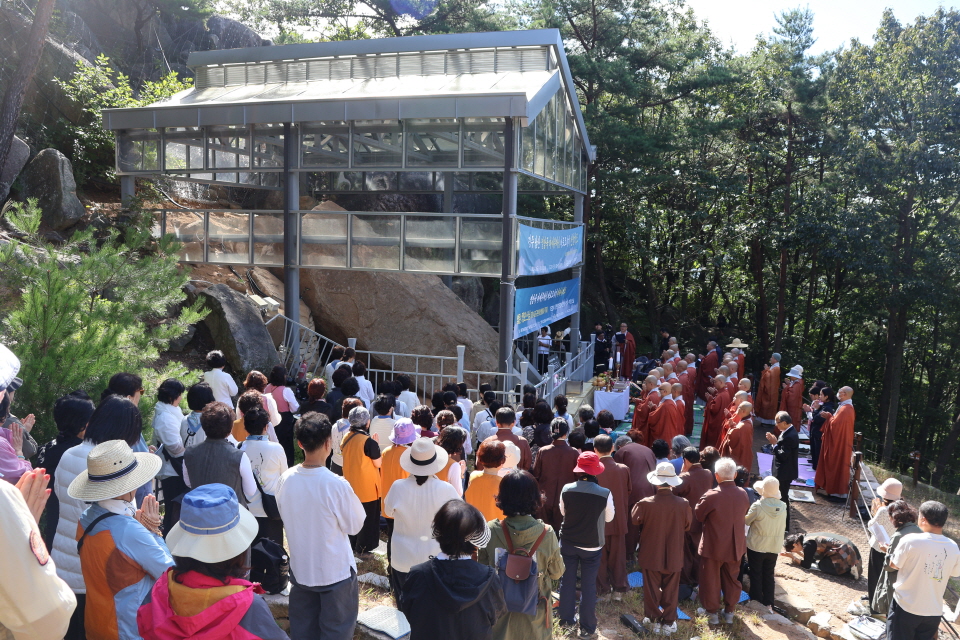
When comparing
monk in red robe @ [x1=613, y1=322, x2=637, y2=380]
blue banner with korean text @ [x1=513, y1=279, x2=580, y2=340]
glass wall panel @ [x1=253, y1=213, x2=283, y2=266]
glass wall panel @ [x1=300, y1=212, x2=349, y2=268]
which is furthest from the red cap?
monk in red robe @ [x1=613, y1=322, x2=637, y2=380]

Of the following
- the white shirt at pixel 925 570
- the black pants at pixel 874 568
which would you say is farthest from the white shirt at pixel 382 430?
the black pants at pixel 874 568

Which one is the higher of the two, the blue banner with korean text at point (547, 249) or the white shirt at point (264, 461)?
the blue banner with korean text at point (547, 249)

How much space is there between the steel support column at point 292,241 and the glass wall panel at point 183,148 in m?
2.01

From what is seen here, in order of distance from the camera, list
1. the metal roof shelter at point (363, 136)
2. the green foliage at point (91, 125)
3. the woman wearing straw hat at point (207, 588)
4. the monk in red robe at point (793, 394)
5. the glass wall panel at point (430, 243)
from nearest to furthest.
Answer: the woman wearing straw hat at point (207, 588) → the metal roof shelter at point (363, 136) → the glass wall panel at point (430, 243) → the monk in red robe at point (793, 394) → the green foliage at point (91, 125)

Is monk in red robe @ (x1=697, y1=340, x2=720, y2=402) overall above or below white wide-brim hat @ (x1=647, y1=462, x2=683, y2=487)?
below

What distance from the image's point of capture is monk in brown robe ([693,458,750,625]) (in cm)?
603

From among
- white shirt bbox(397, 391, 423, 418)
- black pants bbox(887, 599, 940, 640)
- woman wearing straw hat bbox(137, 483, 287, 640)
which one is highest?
woman wearing straw hat bbox(137, 483, 287, 640)

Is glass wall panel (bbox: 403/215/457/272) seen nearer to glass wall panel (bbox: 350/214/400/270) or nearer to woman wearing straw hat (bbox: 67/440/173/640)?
glass wall panel (bbox: 350/214/400/270)

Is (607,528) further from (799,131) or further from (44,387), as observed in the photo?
(799,131)

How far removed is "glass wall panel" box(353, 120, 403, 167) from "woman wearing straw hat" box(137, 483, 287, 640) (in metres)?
10.3

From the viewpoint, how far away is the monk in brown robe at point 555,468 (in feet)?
20.9

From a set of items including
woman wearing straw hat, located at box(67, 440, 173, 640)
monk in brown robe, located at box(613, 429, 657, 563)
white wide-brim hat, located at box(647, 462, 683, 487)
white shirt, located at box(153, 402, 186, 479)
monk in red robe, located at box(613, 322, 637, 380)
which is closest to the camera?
woman wearing straw hat, located at box(67, 440, 173, 640)

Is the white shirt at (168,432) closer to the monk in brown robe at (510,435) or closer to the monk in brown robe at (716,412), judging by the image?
the monk in brown robe at (510,435)

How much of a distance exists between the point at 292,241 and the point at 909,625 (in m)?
10.8
